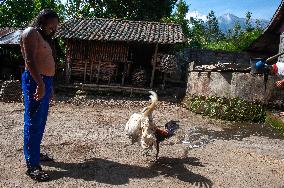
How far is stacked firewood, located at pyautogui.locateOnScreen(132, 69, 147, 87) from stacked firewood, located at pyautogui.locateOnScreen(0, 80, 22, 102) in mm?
5608

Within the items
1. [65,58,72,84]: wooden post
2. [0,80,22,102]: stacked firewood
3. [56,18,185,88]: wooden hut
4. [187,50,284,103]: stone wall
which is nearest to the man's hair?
[187,50,284,103]: stone wall

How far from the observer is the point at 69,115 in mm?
9039

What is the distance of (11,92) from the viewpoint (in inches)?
443

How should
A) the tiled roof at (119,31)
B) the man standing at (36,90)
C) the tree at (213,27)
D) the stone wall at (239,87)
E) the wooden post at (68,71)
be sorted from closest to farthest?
1. the man standing at (36,90)
2. the stone wall at (239,87)
3. the tiled roof at (119,31)
4. the wooden post at (68,71)
5. the tree at (213,27)

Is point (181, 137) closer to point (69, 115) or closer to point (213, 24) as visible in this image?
point (69, 115)

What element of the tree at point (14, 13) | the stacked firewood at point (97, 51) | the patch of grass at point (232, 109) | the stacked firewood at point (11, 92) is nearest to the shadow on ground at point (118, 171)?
the patch of grass at point (232, 109)

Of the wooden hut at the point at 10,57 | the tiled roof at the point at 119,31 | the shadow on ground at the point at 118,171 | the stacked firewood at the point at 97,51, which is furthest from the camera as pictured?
the stacked firewood at the point at 97,51

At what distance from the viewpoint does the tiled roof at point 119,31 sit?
14586 mm

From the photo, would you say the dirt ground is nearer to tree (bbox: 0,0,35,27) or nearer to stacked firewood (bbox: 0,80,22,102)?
stacked firewood (bbox: 0,80,22,102)

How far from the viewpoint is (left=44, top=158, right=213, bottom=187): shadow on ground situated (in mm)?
4262

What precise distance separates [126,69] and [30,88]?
12.0 meters

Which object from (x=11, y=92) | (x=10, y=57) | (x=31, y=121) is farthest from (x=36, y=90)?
(x=10, y=57)

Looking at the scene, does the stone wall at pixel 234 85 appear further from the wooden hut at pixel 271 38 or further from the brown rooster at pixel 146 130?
the brown rooster at pixel 146 130

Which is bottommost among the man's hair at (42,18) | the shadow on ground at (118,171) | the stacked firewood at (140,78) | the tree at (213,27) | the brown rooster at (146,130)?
the shadow on ground at (118,171)
